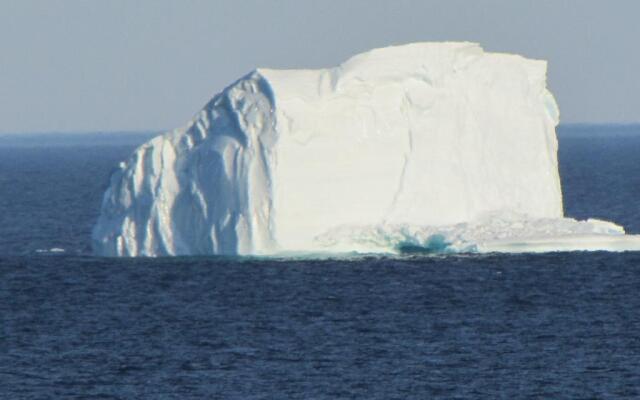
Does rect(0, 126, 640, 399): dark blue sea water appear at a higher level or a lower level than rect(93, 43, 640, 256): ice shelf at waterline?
lower

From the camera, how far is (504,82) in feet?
123

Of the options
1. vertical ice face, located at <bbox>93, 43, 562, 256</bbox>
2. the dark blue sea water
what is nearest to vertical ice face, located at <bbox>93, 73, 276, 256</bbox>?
vertical ice face, located at <bbox>93, 43, 562, 256</bbox>

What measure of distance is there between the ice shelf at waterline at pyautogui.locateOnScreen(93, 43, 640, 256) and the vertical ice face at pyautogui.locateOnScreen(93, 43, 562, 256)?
0.03m

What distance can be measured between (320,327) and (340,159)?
695cm

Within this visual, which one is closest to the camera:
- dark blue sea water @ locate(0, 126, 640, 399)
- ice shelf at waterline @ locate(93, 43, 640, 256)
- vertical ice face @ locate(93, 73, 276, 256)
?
dark blue sea water @ locate(0, 126, 640, 399)

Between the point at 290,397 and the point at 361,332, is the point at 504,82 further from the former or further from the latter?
the point at 290,397

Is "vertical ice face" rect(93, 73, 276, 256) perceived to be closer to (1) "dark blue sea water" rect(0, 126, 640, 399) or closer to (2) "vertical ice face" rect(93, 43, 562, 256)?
(2) "vertical ice face" rect(93, 43, 562, 256)

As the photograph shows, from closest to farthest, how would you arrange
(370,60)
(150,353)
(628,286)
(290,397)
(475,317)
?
(290,397), (150,353), (475,317), (628,286), (370,60)

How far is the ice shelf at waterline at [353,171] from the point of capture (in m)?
34.0

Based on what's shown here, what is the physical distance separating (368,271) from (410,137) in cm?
330

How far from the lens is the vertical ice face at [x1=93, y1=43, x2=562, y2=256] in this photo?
34031mm

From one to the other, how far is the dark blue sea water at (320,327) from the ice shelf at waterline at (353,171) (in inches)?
31.7

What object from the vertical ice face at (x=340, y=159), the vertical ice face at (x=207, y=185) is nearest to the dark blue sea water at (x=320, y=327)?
the vertical ice face at (x=207, y=185)

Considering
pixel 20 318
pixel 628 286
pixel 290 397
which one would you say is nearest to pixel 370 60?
pixel 628 286
